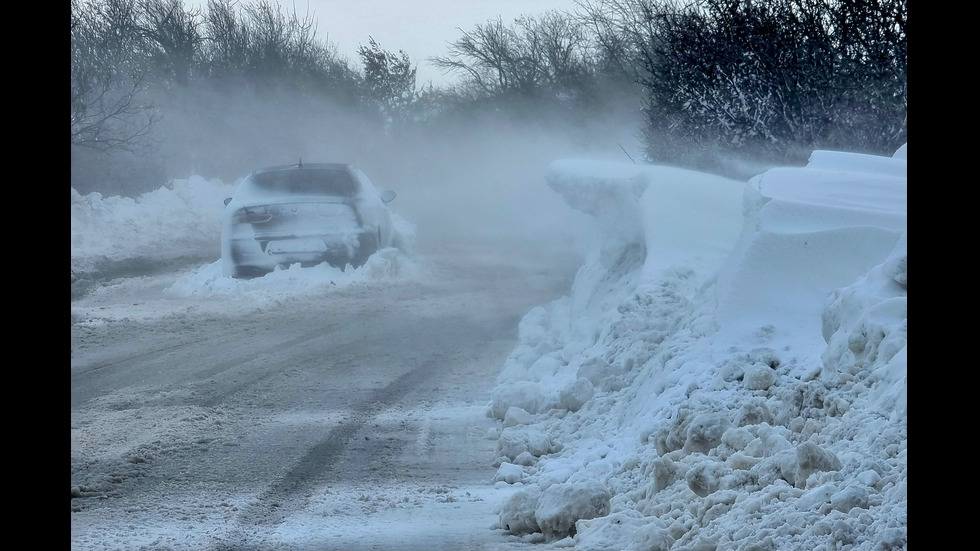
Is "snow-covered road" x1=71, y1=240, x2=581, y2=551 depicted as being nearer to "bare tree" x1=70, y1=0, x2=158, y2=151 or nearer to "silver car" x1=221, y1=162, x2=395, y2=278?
"silver car" x1=221, y1=162, x2=395, y2=278

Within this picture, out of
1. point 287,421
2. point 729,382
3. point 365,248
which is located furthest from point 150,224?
point 729,382

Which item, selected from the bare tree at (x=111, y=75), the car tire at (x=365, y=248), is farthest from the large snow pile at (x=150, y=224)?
the car tire at (x=365, y=248)

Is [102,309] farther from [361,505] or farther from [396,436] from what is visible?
[361,505]

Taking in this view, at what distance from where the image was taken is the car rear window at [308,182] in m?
10.3

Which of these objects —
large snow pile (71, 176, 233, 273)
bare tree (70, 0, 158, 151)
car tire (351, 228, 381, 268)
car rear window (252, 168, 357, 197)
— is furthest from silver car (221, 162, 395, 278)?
bare tree (70, 0, 158, 151)

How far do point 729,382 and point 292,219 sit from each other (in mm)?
7211

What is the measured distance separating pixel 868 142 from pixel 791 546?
8.74 meters

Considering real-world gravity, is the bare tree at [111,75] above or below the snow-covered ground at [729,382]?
above

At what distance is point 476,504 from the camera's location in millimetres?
4062

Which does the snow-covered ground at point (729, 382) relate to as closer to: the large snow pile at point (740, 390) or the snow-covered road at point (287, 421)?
the large snow pile at point (740, 390)

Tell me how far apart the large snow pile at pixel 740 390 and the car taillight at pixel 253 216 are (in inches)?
170

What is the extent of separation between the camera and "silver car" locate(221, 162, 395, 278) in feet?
33.6

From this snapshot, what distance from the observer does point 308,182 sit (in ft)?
34.3
